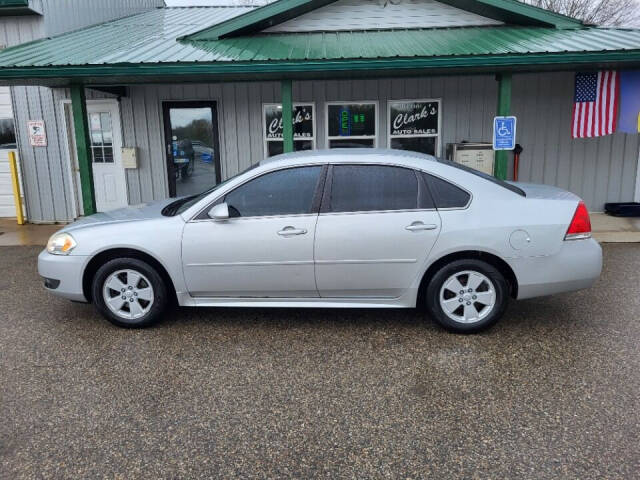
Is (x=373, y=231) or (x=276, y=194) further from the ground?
(x=276, y=194)

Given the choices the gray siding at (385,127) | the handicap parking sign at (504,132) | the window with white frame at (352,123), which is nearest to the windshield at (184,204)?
the handicap parking sign at (504,132)

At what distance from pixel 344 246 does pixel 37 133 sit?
8.34 meters

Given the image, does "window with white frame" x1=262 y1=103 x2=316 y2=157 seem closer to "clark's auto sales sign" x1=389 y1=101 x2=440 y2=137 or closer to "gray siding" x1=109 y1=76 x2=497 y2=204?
"gray siding" x1=109 y1=76 x2=497 y2=204

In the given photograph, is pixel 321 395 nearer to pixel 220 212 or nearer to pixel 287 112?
pixel 220 212

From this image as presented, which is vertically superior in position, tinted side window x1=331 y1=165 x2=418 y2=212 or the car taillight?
tinted side window x1=331 y1=165 x2=418 y2=212

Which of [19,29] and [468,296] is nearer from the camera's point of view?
[468,296]

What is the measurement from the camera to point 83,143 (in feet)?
26.4

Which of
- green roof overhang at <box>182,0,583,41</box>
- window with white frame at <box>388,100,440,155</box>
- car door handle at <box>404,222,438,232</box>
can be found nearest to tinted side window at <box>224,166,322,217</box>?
car door handle at <box>404,222,438,232</box>

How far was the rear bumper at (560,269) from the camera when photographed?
14.6 feet

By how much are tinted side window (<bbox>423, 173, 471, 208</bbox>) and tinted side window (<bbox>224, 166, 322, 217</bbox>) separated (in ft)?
3.32

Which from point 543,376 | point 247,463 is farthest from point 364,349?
point 247,463

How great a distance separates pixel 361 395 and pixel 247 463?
1.00 m

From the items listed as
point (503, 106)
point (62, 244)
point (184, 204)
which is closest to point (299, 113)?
point (503, 106)

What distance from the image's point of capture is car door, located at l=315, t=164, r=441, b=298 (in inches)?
177
